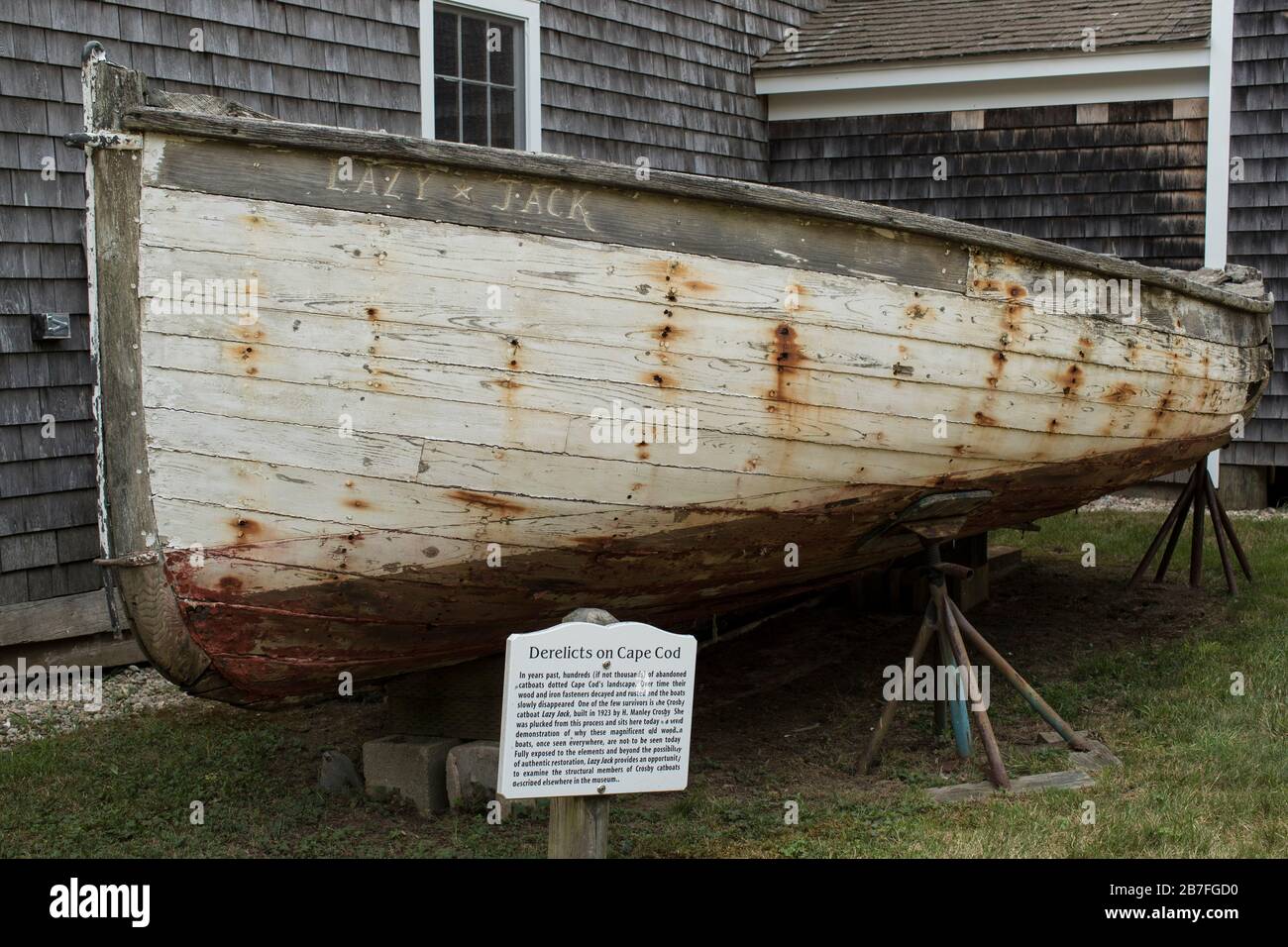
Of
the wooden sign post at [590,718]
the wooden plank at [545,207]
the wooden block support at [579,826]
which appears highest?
the wooden plank at [545,207]

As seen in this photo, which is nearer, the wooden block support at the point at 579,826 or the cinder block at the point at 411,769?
the wooden block support at the point at 579,826

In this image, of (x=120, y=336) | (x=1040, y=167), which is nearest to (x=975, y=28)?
(x=1040, y=167)

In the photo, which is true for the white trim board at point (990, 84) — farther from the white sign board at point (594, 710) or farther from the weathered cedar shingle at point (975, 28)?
the white sign board at point (594, 710)

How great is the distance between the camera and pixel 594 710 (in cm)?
323

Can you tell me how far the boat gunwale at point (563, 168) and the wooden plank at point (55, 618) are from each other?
3.08 m

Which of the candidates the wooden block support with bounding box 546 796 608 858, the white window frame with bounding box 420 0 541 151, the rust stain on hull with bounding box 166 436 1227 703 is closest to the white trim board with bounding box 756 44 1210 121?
the white window frame with bounding box 420 0 541 151

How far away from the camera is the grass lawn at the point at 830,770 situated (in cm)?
405

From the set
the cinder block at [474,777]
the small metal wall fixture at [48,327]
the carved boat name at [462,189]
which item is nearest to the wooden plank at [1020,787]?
the cinder block at [474,777]

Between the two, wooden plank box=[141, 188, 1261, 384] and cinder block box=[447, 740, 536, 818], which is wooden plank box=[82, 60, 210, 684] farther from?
cinder block box=[447, 740, 536, 818]

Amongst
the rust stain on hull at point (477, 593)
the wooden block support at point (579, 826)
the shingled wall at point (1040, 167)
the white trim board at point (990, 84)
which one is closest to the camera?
the wooden block support at point (579, 826)

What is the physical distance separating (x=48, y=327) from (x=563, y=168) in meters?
3.35

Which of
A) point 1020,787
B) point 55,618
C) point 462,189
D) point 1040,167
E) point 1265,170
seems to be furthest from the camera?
point 1040,167

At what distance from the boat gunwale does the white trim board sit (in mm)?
6068

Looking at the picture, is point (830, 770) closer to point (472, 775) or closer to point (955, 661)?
point (955, 661)
